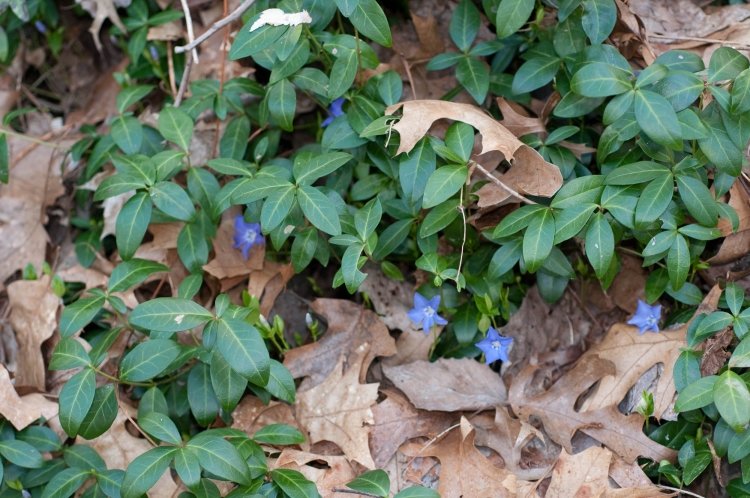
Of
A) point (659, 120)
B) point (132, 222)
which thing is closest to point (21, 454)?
point (132, 222)

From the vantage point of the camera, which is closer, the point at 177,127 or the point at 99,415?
the point at 99,415

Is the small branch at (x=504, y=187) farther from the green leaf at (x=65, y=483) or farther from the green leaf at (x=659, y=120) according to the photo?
the green leaf at (x=65, y=483)

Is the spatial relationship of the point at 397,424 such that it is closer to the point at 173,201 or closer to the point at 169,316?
the point at 169,316

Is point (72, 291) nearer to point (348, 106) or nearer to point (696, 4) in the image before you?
point (348, 106)

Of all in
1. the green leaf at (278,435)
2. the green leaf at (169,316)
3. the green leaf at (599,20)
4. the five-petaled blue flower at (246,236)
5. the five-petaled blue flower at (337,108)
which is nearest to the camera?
the green leaf at (169,316)

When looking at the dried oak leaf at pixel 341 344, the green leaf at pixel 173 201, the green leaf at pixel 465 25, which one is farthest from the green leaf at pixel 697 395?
the green leaf at pixel 173 201

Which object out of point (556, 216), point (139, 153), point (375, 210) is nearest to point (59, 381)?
point (139, 153)
